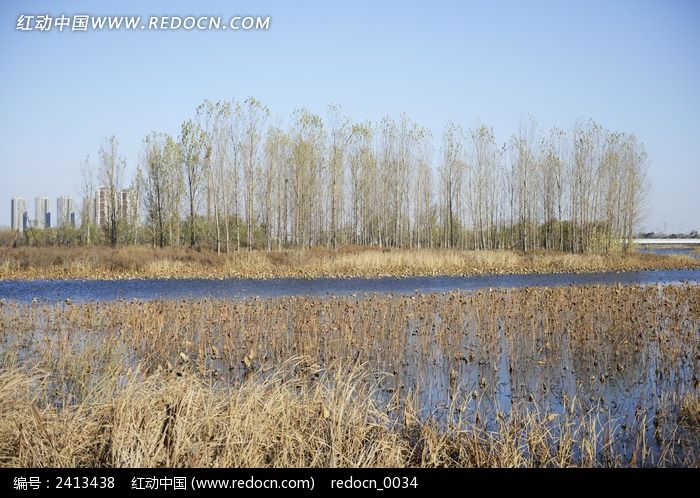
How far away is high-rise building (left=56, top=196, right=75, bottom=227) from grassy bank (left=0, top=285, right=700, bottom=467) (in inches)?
1483

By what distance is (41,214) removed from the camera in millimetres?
57500

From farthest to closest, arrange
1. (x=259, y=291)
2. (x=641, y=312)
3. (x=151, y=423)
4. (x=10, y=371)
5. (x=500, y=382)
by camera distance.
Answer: (x=259, y=291), (x=641, y=312), (x=500, y=382), (x=10, y=371), (x=151, y=423)

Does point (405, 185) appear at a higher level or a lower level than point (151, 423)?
higher

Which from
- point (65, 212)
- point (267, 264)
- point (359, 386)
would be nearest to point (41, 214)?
point (65, 212)

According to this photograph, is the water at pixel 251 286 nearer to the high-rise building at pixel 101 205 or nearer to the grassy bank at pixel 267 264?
the grassy bank at pixel 267 264

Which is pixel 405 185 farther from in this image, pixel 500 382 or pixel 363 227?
pixel 500 382

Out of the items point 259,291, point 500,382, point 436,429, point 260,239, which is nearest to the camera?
→ point 436,429

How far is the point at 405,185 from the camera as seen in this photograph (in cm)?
4541

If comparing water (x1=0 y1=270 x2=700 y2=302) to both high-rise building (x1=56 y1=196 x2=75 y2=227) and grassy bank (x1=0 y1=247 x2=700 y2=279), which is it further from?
high-rise building (x1=56 y1=196 x2=75 y2=227)

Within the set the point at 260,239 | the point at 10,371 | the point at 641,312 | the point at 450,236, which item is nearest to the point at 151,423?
the point at 10,371

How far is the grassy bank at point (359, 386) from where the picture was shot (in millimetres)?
4820
